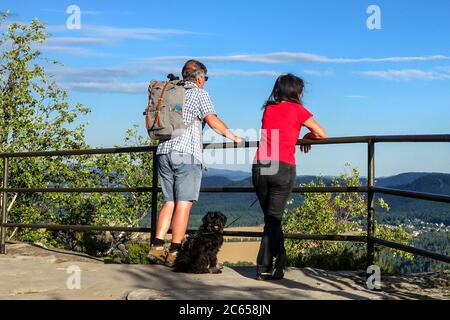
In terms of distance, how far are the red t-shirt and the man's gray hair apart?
39.1 inches

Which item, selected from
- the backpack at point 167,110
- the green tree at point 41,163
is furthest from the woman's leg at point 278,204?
the green tree at point 41,163

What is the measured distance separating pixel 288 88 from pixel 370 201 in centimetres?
147

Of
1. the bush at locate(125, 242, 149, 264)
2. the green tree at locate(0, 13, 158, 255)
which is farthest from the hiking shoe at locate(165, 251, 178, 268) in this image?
the green tree at locate(0, 13, 158, 255)

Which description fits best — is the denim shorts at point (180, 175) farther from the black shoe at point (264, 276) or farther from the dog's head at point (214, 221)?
the black shoe at point (264, 276)

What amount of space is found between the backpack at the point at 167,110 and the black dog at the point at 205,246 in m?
0.92

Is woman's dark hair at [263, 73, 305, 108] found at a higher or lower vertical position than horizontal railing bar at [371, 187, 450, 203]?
higher

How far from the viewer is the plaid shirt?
740cm

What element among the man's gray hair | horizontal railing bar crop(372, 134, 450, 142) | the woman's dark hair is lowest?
horizontal railing bar crop(372, 134, 450, 142)

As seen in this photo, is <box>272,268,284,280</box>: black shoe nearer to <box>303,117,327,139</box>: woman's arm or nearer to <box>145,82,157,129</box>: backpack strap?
<box>303,117,327,139</box>: woman's arm

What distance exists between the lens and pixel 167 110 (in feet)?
24.2

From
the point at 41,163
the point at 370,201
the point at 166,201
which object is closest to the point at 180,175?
the point at 166,201

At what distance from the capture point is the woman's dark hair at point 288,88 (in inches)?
268

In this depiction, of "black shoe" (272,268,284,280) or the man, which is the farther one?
the man
